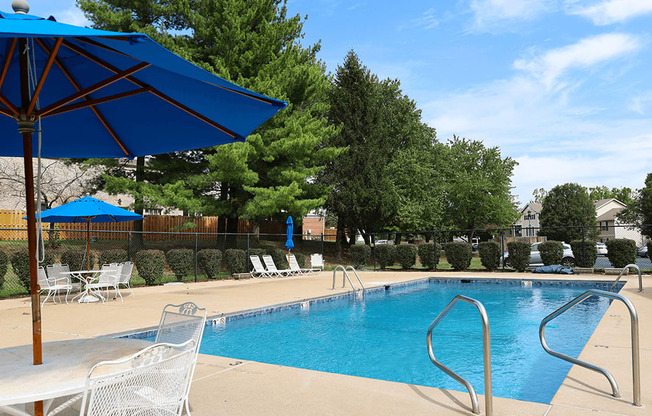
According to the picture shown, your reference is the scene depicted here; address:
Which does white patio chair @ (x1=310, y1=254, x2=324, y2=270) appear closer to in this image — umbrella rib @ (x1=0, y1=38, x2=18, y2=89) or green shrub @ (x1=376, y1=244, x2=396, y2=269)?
green shrub @ (x1=376, y1=244, x2=396, y2=269)

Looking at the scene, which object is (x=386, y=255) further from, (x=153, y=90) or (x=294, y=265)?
(x=153, y=90)

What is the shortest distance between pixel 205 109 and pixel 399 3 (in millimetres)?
10750

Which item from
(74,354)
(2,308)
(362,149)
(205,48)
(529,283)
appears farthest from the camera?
(362,149)

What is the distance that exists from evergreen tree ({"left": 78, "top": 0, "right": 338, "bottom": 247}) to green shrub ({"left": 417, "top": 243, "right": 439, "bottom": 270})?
5586 mm

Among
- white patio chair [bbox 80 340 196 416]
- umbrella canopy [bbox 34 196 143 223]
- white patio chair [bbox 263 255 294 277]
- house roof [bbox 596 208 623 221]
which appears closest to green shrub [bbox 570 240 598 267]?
white patio chair [bbox 263 255 294 277]

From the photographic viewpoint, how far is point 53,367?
2.92 metres

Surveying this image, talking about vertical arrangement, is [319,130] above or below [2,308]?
above

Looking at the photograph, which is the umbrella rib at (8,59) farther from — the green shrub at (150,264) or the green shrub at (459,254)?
the green shrub at (459,254)

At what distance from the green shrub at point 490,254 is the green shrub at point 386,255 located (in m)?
4.15

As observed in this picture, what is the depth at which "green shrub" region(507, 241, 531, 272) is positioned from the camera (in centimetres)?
1991

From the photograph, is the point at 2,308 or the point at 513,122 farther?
the point at 513,122

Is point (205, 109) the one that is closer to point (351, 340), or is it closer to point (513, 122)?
point (351, 340)

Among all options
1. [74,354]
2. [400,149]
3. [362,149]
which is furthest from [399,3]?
[400,149]

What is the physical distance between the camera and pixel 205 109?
427cm
